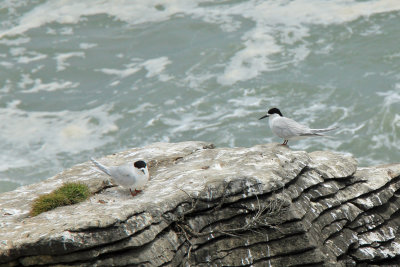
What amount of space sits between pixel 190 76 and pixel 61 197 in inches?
584

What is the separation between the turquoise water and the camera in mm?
20141

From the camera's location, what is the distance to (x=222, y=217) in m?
8.75

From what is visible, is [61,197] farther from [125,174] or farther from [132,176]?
[132,176]

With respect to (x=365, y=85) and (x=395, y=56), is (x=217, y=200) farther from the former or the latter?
(x=395, y=56)

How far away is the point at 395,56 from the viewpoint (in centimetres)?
2289

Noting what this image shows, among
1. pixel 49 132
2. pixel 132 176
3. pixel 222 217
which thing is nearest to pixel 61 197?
pixel 132 176

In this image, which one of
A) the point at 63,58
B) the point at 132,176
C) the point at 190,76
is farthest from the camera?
the point at 63,58

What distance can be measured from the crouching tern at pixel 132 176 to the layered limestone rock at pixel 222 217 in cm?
16

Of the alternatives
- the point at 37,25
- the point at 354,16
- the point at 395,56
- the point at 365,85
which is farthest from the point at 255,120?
the point at 37,25

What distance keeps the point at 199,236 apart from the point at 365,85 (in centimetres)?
1451

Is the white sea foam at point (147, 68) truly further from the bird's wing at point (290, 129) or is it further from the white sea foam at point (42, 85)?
the bird's wing at point (290, 129)

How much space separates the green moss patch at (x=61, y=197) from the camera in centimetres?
897

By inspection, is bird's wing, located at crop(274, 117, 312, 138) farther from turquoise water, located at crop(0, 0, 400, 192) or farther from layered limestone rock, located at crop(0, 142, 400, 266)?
turquoise water, located at crop(0, 0, 400, 192)

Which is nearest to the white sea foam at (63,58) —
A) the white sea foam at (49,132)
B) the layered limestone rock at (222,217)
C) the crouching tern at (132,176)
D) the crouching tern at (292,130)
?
the white sea foam at (49,132)
